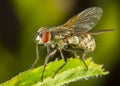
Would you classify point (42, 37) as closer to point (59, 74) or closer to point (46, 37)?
point (46, 37)

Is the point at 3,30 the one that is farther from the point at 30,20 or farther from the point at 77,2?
the point at 77,2

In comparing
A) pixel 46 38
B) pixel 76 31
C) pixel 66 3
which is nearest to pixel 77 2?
pixel 66 3

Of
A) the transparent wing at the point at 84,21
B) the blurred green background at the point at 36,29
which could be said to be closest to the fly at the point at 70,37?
the transparent wing at the point at 84,21

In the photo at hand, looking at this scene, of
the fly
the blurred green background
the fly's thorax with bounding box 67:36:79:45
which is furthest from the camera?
the blurred green background

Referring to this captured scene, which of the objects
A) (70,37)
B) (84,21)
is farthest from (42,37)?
(84,21)

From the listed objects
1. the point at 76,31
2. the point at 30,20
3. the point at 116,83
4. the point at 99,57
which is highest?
the point at 30,20

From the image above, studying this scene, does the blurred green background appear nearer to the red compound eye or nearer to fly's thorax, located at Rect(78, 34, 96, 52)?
fly's thorax, located at Rect(78, 34, 96, 52)

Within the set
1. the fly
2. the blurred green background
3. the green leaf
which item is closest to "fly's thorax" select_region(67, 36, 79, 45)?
the fly
